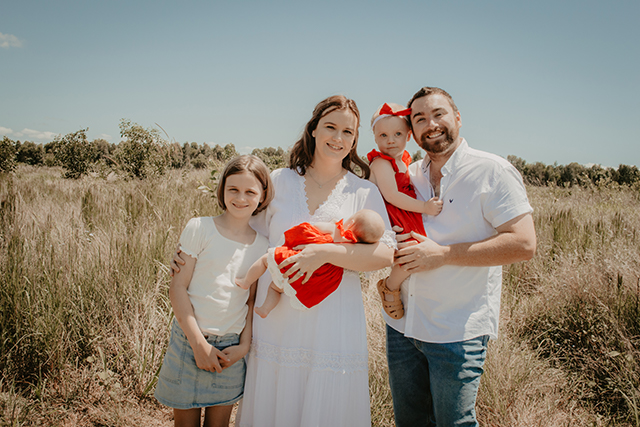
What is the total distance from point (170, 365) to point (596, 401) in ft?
11.7

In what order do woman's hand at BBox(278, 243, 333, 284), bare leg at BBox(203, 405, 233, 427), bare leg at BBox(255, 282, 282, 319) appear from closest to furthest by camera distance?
woman's hand at BBox(278, 243, 333, 284), bare leg at BBox(255, 282, 282, 319), bare leg at BBox(203, 405, 233, 427)

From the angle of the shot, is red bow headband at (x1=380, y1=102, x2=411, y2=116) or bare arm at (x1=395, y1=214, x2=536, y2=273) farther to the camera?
red bow headband at (x1=380, y1=102, x2=411, y2=116)

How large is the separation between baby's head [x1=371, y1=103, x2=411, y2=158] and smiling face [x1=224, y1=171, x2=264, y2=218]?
1003mm

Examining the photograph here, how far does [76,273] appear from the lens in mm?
3068

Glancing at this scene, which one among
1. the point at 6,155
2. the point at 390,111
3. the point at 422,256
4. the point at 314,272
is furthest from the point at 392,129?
the point at 6,155

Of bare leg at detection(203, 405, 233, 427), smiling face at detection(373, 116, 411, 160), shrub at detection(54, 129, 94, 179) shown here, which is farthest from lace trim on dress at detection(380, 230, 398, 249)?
shrub at detection(54, 129, 94, 179)

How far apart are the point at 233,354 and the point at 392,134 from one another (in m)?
1.82

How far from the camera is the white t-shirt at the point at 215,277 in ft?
6.06

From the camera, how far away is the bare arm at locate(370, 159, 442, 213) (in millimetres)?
2049

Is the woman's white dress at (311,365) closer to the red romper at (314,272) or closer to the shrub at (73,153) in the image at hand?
the red romper at (314,272)

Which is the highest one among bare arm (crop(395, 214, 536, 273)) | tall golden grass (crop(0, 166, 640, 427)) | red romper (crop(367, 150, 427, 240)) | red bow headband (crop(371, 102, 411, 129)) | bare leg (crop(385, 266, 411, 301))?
red bow headband (crop(371, 102, 411, 129))

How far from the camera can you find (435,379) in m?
1.84

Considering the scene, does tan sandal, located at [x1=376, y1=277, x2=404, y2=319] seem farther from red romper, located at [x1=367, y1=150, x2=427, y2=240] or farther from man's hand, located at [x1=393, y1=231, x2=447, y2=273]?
red romper, located at [x1=367, y1=150, x2=427, y2=240]

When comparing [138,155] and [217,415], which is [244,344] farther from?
[138,155]
